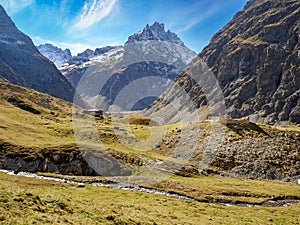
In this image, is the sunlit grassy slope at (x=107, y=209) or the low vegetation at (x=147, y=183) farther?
the low vegetation at (x=147, y=183)

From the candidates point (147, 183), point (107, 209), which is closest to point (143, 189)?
point (147, 183)

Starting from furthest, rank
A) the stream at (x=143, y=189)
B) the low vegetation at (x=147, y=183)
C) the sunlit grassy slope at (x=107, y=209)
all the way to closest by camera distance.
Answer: the stream at (x=143, y=189)
the low vegetation at (x=147, y=183)
the sunlit grassy slope at (x=107, y=209)

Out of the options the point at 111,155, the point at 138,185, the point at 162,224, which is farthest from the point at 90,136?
the point at 162,224

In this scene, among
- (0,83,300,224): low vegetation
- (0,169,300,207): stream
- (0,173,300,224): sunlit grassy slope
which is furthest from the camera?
(0,169,300,207): stream

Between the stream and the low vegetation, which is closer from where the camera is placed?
the low vegetation

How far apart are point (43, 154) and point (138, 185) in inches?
828

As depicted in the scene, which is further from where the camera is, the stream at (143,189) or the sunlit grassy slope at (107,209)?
the stream at (143,189)

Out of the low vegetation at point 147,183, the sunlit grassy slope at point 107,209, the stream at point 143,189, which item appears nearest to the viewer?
the sunlit grassy slope at point 107,209

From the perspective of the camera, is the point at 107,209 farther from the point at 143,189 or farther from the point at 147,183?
the point at 147,183

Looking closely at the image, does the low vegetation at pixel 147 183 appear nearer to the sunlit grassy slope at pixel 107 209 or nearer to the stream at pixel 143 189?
the sunlit grassy slope at pixel 107 209

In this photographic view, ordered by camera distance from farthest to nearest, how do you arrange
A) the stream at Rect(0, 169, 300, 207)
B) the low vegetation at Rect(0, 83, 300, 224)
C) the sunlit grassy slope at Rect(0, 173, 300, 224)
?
the stream at Rect(0, 169, 300, 207), the low vegetation at Rect(0, 83, 300, 224), the sunlit grassy slope at Rect(0, 173, 300, 224)

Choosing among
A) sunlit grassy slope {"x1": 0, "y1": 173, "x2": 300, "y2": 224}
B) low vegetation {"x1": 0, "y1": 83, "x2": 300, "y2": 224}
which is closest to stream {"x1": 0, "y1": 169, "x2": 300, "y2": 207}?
low vegetation {"x1": 0, "y1": 83, "x2": 300, "y2": 224}

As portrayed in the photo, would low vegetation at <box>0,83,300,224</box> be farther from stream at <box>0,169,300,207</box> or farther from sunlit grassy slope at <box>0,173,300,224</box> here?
stream at <box>0,169,300,207</box>

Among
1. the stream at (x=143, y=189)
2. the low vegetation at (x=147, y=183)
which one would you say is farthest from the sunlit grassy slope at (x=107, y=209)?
the stream at (x=143, y=189)
